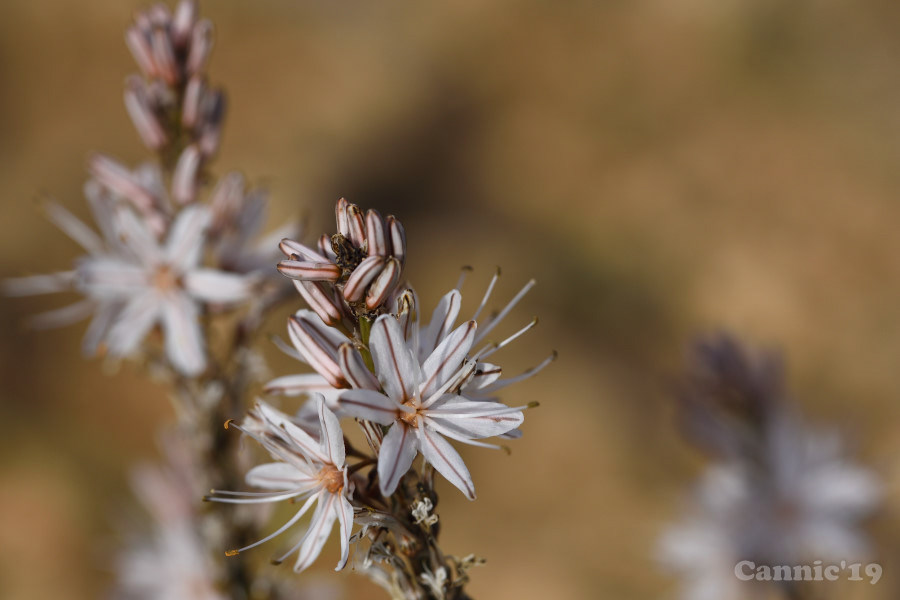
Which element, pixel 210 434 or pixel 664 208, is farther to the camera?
pixel 664 208

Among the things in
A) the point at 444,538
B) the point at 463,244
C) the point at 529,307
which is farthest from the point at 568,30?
the point at 444,538

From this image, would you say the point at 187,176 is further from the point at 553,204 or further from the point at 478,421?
the point at 553,204

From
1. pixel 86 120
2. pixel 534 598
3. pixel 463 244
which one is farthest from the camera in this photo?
pixel 86 120

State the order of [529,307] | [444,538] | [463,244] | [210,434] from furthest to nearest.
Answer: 1. [463,244]
2. [529,307]
3. [444,538]
4. [210,434]

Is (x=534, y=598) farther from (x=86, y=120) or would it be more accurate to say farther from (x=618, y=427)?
(x=86, y=120)

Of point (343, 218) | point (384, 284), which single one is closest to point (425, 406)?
point (384, 284)
